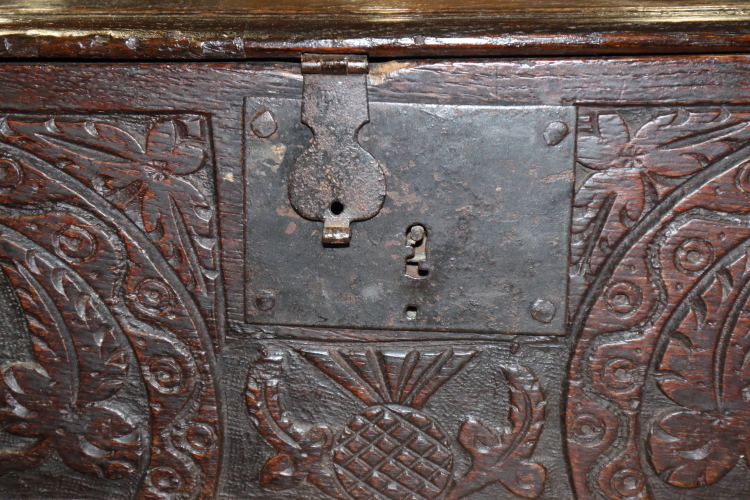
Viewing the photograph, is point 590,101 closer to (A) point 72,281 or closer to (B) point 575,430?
(B) point 575,430

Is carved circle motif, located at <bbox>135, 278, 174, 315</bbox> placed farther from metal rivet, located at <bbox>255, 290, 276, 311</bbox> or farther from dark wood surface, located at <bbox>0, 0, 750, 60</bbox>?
dark wood surface, located at <bbox>0, 0, 750, 60</bbox>

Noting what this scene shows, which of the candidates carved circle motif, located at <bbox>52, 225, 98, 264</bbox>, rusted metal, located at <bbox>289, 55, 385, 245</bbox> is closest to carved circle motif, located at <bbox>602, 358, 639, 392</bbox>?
rusted metal, located at <bbox>289, 55, 385, 245</bbox>

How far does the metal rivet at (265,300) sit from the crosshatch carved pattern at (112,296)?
0.07 meters

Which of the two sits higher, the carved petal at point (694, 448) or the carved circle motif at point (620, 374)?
the carved circle motif at point (620, 374)

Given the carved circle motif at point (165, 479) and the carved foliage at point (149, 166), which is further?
the carved circle motif at point (165, 479)

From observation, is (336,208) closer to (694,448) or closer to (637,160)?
(637,160)

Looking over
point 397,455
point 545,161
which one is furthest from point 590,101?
point 397,455

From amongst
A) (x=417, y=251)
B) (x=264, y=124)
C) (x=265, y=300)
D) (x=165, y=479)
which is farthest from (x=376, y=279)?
(x=165, y=479)

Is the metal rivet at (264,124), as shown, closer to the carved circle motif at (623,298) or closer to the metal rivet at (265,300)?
the metal rivet at (265,300)

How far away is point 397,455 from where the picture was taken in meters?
0.99

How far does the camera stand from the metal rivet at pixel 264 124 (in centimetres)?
88

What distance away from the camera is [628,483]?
972 millimetres

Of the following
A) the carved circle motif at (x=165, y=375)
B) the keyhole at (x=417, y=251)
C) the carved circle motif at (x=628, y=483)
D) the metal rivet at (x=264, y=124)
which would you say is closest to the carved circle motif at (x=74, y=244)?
the carved circle motif at (x=165, y=375)

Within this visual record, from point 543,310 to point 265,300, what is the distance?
1.44 feet
